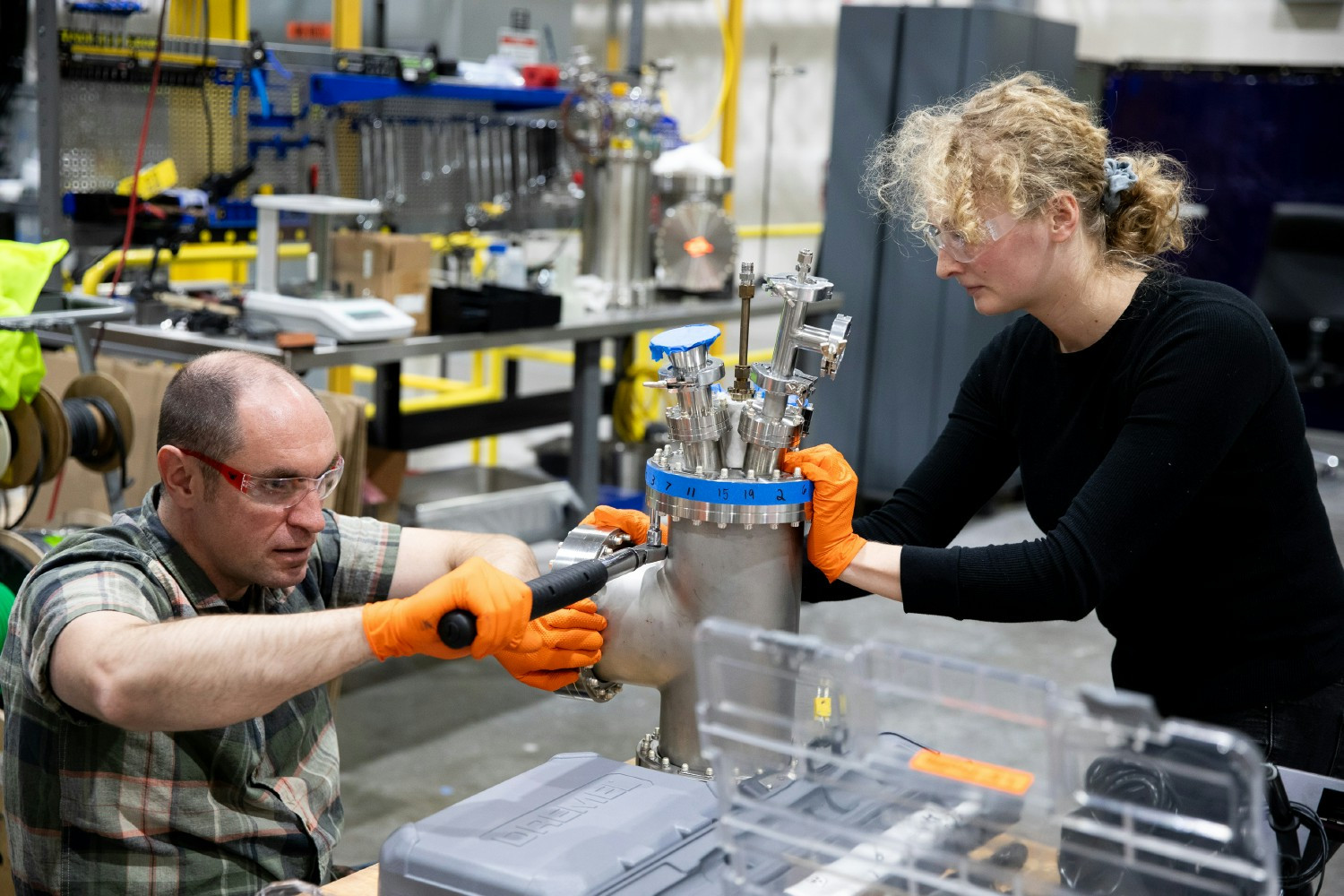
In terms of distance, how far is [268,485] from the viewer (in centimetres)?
124

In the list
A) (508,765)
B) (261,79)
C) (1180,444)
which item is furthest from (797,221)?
(1180,444)

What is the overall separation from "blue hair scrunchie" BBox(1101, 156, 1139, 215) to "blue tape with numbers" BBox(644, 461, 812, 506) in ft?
1.46

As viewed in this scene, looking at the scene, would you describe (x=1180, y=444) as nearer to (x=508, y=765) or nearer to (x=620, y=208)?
(x=508, y=765)

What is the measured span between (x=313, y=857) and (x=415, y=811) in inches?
57.7

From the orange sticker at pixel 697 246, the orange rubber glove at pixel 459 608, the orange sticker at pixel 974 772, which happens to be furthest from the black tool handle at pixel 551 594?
the orange sticker at pixel 697 246

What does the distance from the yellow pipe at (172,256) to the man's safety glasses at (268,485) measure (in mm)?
2060

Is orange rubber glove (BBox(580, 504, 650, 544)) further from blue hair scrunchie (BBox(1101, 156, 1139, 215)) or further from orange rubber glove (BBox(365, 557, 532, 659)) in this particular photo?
blue hair scrunchie (BBox(1101, 156, 1139, 215))

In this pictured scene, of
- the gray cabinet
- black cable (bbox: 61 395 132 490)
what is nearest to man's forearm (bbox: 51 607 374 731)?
black cable (bbox: 61 395 132 490)

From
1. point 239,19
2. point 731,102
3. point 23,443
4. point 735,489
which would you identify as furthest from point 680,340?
point 731,102

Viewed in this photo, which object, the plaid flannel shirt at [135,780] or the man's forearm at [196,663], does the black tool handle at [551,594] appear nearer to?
the man's forearm at [196,663]

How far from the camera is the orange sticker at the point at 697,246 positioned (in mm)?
4016

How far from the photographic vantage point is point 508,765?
2947mm

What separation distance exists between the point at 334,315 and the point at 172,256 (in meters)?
0.68

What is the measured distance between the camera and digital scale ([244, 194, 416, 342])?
291 centimetres
